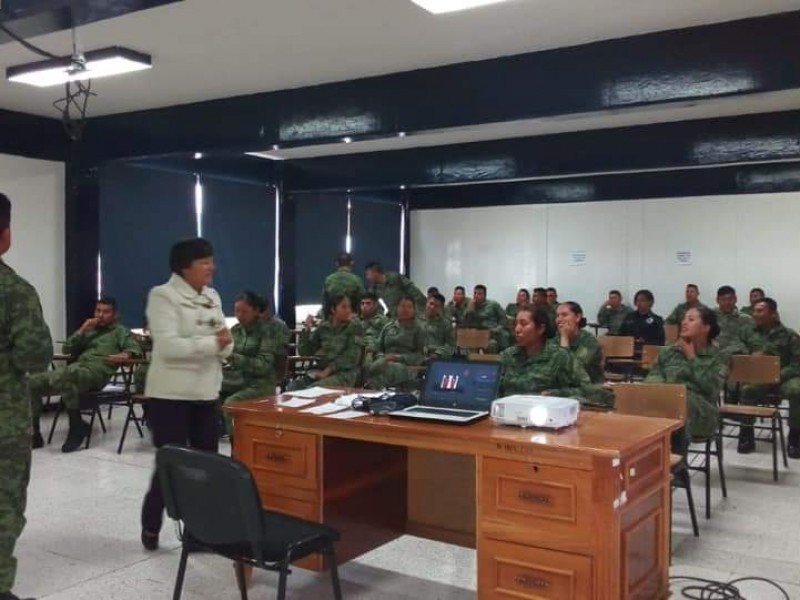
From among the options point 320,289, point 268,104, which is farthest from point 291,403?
point 320,289

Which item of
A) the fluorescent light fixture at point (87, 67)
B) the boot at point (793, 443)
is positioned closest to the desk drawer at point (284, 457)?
the fluorescent light fixture at point (87, 67)

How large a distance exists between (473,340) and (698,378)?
413 centimetres

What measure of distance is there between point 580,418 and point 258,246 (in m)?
7.51

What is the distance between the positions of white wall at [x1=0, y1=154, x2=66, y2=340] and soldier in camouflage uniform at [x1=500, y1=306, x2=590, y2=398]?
16.6ft

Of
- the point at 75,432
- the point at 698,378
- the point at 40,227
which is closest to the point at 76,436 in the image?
the point at 75,432

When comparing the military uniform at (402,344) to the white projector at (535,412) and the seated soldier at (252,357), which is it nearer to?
the seated soldier at (252,357)

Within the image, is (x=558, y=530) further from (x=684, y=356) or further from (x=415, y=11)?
(x=415, y=11)

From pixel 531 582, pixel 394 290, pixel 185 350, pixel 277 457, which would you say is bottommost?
pixel 531 582

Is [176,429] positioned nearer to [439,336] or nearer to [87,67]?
[87,67]

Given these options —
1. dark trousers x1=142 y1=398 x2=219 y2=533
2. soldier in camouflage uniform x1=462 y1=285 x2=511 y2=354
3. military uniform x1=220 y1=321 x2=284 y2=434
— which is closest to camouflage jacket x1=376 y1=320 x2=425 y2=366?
military uniform x1=220 y1=321 x2=284 y2=434

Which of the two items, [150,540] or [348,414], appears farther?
[150,540]

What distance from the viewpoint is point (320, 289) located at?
11.1 m

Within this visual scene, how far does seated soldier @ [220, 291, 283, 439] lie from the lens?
559 cm

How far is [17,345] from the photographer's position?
2711mm
